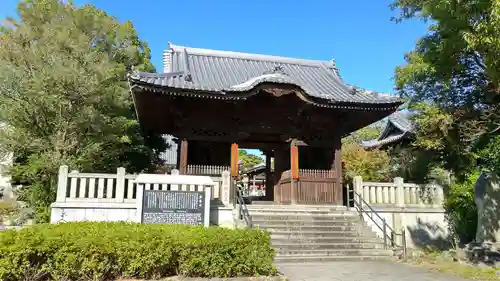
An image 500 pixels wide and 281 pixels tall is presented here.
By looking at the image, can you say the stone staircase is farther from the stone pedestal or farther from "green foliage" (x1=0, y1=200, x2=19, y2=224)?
"green foliage" (x1=0, y1=200, x2=19, y2=224)

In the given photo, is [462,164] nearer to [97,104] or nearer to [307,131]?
[307,131]

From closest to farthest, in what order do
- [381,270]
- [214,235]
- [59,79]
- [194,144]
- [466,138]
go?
[214,235]
[381,270]
[466,138]
[59,79]
[194,144]

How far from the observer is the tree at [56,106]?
11.7 metres

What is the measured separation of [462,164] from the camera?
1210cm

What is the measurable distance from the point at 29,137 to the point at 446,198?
548 inches

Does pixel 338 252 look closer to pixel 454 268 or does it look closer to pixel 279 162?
pixel 454 268

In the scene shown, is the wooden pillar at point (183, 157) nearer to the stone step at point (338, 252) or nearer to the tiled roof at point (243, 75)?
the tiled roof at point (243, 75)

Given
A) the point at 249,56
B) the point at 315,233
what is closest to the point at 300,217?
the point at 315,233

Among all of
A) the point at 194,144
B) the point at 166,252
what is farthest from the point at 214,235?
the point at 194,144

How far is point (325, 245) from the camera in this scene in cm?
1034

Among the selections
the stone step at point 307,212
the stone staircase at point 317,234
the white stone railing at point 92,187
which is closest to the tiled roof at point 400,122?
the stone step at point 307,212

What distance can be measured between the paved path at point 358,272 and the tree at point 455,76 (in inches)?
137

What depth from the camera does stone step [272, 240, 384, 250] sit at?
32.9 feet

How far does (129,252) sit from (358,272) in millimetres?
4902
